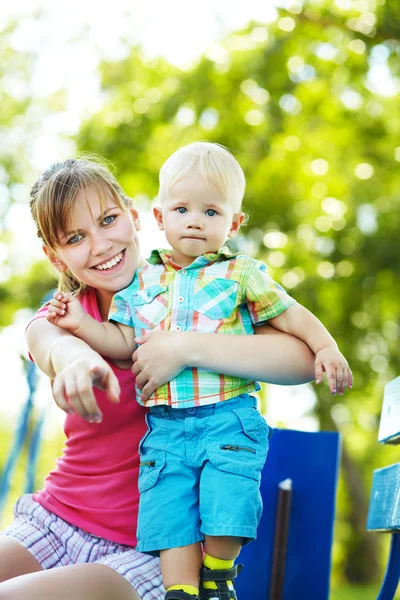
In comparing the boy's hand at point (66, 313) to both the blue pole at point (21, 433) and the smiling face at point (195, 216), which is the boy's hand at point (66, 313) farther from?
the blue pole at point (21, 433)

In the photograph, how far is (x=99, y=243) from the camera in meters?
1.89

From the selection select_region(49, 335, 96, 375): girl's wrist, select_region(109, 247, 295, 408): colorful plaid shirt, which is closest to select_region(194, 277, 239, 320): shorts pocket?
select_region(109, 247, 295, 408): colorful plaid shirt

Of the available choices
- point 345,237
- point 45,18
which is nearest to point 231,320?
point 345,237

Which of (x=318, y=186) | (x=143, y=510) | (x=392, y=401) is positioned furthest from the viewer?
(x=318, y=186)

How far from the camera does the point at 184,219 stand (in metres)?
1.90

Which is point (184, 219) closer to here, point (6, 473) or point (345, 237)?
point (6, 473)

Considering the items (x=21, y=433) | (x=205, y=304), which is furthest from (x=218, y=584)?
(x=21, y=433)

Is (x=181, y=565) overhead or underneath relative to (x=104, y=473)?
underneath

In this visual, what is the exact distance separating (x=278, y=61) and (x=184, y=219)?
6.94 meters

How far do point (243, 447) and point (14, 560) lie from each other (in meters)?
0.58

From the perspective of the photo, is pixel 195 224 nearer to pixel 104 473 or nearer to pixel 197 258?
pixel 197 258

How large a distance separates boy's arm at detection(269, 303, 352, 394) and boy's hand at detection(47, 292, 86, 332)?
45 centimetres

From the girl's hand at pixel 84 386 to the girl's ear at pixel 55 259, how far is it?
63 centimetres

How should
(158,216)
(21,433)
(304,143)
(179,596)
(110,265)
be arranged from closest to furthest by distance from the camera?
(179,596) → (110,265) → (158,216) → (21,433) → (304,143)
